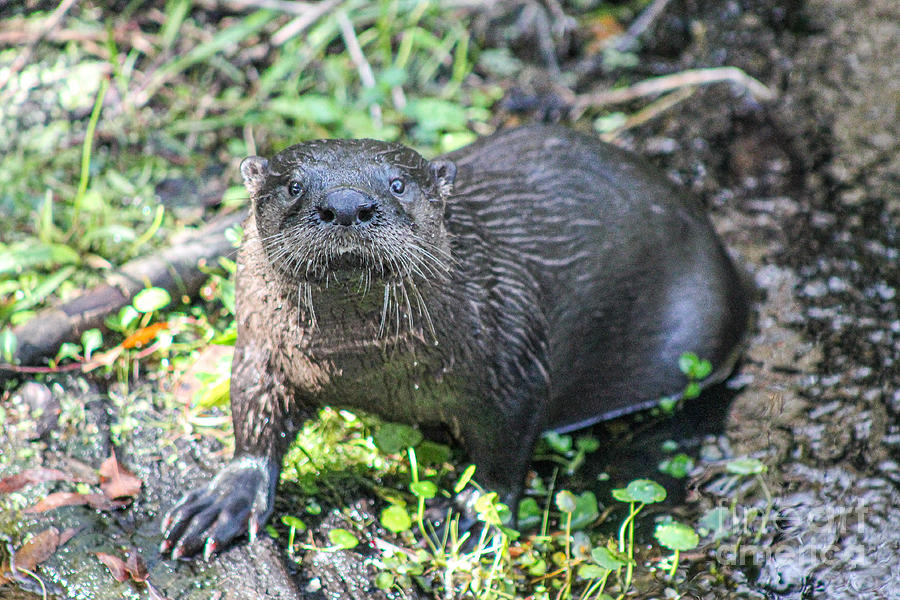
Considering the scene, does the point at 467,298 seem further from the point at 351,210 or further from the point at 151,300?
the point at 151,300

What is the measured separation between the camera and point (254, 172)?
266 cm

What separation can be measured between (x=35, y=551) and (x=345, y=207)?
133 cm

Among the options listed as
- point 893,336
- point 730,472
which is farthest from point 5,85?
point 893,336

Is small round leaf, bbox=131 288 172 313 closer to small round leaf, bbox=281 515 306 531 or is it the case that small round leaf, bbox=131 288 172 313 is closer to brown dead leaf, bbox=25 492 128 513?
brown dead leaf, bbox=25 492 128 513

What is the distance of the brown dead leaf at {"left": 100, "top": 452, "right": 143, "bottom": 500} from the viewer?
9.93 feet

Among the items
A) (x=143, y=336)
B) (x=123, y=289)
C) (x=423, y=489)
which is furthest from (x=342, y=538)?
(x=123, y=289)

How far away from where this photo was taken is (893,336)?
371 cm

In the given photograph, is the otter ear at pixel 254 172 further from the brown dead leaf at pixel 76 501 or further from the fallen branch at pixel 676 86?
the fallen branch at pixel 676 86

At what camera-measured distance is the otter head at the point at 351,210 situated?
93.6 inches

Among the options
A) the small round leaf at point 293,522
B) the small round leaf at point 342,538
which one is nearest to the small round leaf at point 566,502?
the small round leaf at point 342,538

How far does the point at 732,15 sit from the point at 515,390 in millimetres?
3180

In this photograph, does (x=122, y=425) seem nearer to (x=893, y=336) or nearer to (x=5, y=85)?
(x=5, y=85)

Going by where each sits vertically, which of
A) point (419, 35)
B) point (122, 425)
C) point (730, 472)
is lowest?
point (730, 472)

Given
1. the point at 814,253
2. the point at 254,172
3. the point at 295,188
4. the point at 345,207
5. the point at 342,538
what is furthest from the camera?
the point at 814,253
